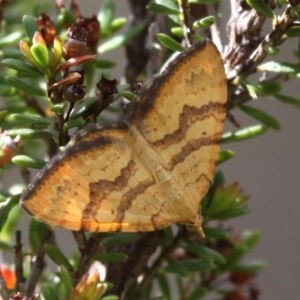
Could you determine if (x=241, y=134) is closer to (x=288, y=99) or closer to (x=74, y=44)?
(x=288, y=99)

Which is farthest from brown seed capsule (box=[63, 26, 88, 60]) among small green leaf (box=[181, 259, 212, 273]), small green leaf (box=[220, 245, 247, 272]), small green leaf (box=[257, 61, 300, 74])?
small green leaf (box=[220, 245, 247, 272])

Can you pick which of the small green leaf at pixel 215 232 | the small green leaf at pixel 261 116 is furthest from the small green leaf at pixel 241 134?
the small green leaf at pixel 215 232

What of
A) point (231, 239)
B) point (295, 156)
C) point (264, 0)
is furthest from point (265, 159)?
point (264, 0)

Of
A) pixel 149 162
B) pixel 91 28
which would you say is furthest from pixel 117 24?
pixel 149 162

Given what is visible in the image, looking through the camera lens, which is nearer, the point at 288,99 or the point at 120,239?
the point at 120,239

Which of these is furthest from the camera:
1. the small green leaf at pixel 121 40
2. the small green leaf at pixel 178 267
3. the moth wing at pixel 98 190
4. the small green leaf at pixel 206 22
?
the small green leaf at pixel 121 40

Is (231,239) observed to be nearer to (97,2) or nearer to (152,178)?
(152,178)

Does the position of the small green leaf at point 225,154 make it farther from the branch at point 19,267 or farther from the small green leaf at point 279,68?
the branch at point 19,267
